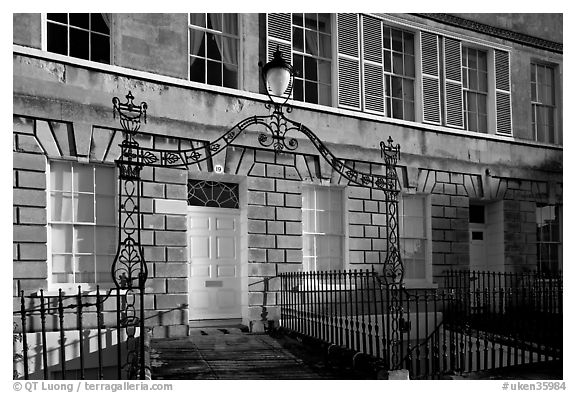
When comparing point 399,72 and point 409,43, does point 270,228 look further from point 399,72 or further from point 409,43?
point 409,43

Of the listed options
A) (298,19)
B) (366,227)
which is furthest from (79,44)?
(366,227)

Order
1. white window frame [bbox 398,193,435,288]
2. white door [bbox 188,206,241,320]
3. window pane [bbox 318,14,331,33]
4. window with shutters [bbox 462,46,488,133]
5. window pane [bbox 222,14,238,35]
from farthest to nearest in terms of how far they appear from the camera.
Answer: window with shutters [bbox 462,46,488,133] < white window frame [bbox 398,193,435,288] < window pane [bbox 318,14,331,33] < window pane [bbox 222,14,238,35] < white door [bbox 188,206,241,320]

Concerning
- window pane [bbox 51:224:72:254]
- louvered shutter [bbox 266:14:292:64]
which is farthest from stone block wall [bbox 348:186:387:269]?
window pane [bbox 51:224:72:254]

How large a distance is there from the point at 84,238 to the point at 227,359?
331 centimetres

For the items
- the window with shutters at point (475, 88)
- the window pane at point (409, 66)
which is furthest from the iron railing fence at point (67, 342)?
the window with shutters at point (475, 88)

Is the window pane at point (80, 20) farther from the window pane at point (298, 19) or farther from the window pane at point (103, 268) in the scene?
the window pane at point (298, 19)

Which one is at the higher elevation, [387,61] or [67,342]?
[387,61]

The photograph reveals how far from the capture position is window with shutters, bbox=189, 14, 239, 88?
11914 mm

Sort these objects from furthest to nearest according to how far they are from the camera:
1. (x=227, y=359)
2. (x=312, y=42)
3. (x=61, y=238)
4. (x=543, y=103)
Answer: (x=543, y=103) → (x=312, y=42) → (x=61, y=238) → (x=227, y=359)

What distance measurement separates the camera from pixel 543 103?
16594 millimetres

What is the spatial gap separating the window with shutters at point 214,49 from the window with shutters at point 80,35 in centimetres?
165

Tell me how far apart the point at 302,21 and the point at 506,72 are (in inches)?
235

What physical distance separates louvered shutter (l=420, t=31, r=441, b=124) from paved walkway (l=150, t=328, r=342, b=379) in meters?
6.85

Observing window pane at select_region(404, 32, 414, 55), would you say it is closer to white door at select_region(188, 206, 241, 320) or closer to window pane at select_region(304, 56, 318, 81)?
window pane at select_region(304, 56, 318, 81)
